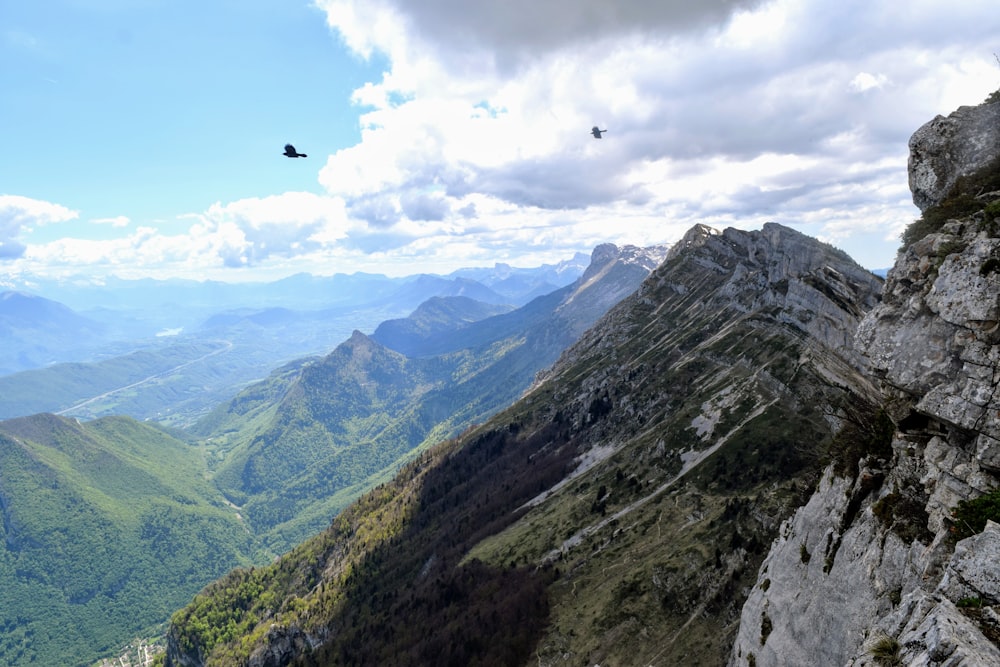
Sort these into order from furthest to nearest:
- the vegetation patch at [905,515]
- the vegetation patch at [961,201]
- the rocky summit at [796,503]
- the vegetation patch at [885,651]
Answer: the vegetation patch at [961,201], the vegetation patch at [905,515], the rocky summit at [796,503], the vegetation patch at [885,651]

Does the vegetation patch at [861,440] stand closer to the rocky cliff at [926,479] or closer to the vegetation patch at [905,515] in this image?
the rocky cliff at [926,479]

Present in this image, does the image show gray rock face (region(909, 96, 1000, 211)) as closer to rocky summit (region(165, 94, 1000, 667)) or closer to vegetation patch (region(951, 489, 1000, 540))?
rocky summit (region(165, 94, 1000, 667))

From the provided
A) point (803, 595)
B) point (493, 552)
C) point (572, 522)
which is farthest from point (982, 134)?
point (493, 552)

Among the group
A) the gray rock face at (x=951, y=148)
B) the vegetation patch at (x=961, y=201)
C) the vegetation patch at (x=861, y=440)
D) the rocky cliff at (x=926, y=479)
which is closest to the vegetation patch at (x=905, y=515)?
the rocky cliff at (x=926, y=479)

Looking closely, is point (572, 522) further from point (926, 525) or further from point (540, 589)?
point (926, 525)

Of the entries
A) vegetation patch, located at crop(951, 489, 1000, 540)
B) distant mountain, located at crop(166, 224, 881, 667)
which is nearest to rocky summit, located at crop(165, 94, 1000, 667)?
vegetation patch, located at crop(951, 489, 1000, 540)

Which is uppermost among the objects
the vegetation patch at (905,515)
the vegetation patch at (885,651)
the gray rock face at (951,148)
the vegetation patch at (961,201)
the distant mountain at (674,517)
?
the gray rock face at (951,148)
